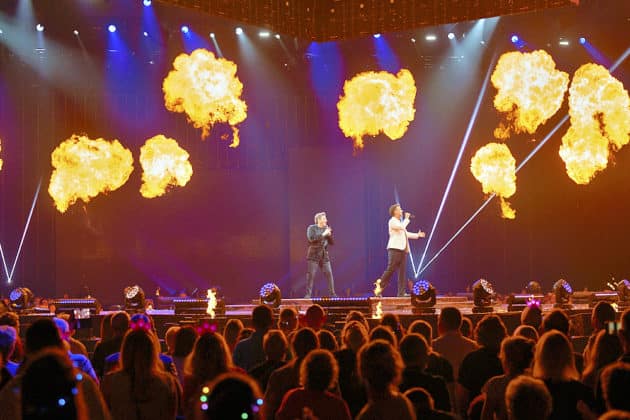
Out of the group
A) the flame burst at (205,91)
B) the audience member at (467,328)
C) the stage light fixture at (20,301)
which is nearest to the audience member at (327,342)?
the audience member at (467,328)

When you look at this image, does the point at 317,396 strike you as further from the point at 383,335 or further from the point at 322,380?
the point at 383,335

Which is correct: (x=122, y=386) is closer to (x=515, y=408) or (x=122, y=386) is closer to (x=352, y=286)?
(x=515, y=408)

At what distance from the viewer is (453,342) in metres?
7.47

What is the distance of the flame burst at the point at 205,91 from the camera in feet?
76.4

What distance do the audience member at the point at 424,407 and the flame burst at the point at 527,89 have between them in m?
18.8

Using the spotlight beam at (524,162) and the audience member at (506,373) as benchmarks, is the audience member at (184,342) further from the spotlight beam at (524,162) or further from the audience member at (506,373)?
the spotlight beam at (524,162)

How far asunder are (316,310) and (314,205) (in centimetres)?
1538

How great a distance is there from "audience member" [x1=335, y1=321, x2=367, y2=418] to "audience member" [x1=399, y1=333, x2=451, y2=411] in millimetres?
433

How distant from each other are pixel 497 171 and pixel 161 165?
9.33 meters

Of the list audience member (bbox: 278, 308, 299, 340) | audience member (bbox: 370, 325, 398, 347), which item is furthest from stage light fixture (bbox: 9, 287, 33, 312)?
audience member (bbox: 370, 325, 398, 347)

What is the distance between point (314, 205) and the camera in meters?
23.3

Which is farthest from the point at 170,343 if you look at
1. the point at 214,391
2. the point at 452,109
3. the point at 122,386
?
the point at 452,109

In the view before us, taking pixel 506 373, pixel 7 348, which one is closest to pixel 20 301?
pixel 7 348

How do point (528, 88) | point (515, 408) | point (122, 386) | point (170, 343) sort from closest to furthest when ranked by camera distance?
point (515, 408)
point (122, 386)
point (170, 343)
point (528, 88)
